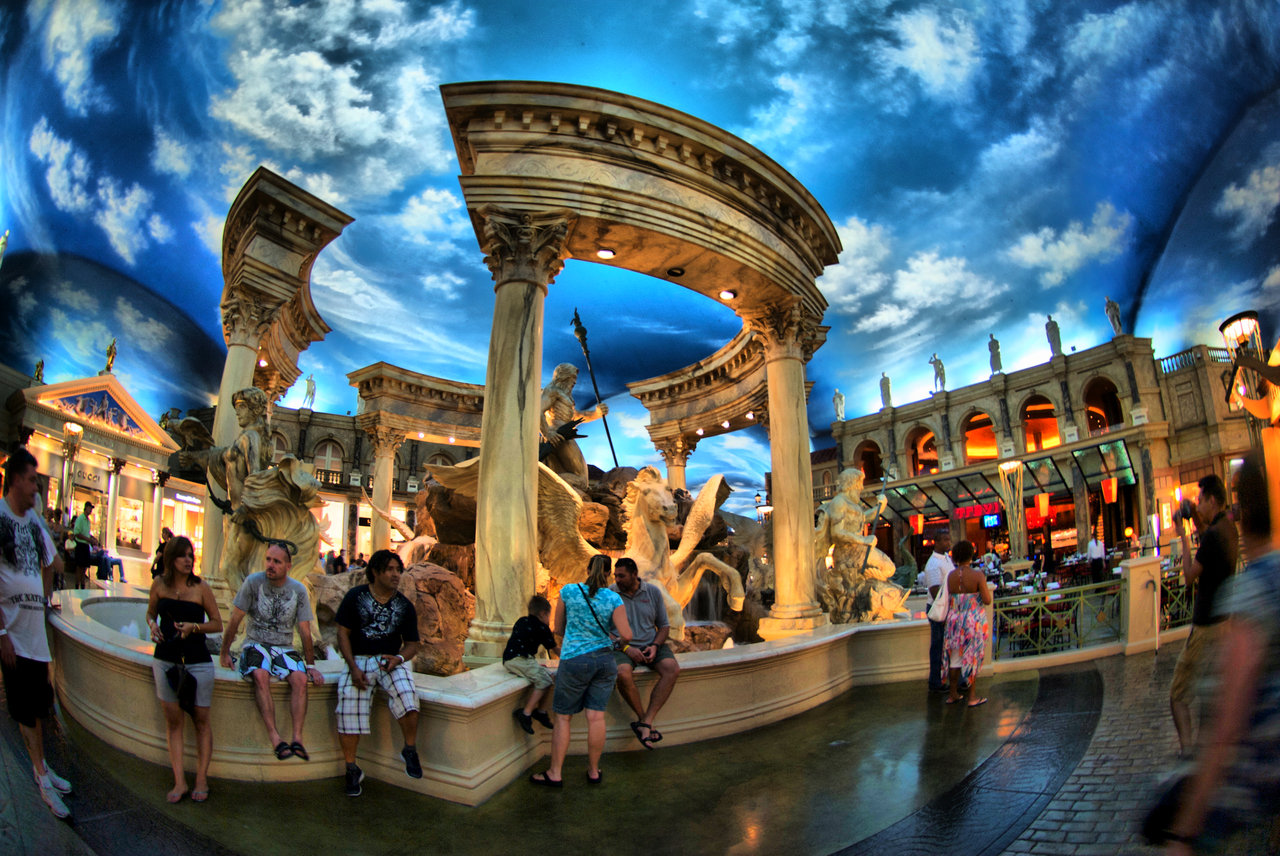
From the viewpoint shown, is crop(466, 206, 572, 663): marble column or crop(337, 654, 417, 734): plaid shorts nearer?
crop(337, 654, 417, 734): plaid shorts

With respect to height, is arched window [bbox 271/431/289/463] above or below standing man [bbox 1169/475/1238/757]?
above

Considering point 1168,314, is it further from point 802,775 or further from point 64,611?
point 64,611

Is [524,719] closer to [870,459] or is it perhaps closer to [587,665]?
[587,665]

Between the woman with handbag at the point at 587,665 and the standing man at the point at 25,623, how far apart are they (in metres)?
2.25

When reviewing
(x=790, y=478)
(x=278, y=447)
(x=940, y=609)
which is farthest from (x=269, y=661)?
(x=278, y=447)

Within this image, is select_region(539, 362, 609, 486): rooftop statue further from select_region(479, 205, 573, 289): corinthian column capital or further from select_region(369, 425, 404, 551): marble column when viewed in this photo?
select_region(369, 425, 404, 551): marble column

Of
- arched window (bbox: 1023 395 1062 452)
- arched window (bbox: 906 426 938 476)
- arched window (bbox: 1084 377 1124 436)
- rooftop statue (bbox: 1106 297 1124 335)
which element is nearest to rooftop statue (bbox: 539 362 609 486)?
arched window (bbox: 1084 377 1124 436)

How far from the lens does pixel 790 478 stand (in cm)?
777

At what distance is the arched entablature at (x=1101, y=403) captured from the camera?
24.8 meters

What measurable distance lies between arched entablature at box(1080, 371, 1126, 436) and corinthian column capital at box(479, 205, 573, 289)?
26.2 metres

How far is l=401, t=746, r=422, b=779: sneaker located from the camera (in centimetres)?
327

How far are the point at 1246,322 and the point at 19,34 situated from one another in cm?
1692

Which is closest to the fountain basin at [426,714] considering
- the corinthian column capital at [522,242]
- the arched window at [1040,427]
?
the corinthian column capital at [522,242]

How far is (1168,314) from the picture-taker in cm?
2222
